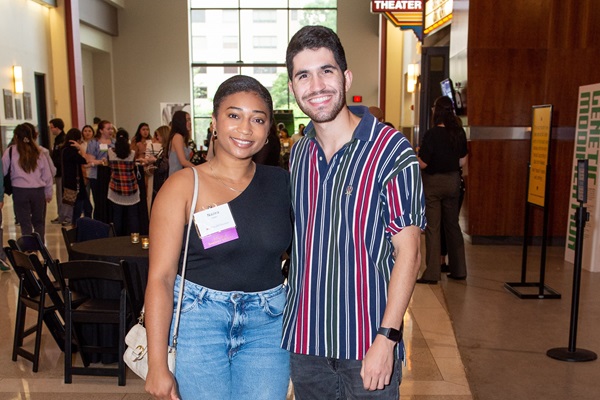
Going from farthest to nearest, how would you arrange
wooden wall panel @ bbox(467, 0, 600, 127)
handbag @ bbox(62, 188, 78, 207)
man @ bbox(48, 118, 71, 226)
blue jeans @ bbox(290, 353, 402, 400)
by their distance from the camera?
man @ bbox(48, 118, 71, 226), handbag @ bbox(62, 188, 78, 207), wooden wall panel @ bbox(467, 0, 600, 127), blue jeans @ bbox(290, 353, 402, 400)

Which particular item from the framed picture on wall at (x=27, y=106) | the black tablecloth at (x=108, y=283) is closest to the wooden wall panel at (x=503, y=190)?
the black tablecloth at (x=108, y=283)

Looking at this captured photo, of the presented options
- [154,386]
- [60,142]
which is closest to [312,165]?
[154,386]

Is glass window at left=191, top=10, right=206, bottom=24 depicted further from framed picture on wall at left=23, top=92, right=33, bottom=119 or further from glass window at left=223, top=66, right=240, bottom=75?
framed picture on wall at left=23, top=92, right=33, bottom=119

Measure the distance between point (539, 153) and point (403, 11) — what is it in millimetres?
8517

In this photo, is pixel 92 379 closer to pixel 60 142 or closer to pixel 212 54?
pixel 60 142

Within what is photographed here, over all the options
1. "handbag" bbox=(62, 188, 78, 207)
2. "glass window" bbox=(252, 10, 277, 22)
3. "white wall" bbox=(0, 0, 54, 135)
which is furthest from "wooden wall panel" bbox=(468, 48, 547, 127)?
"glass window" bbox=(252, 10, 277, 22)

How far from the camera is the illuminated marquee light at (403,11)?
13.0m

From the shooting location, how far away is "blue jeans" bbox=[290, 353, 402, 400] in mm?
1696

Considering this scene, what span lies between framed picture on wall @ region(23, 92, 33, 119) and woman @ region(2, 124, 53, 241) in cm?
714

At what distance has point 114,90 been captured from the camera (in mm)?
22047

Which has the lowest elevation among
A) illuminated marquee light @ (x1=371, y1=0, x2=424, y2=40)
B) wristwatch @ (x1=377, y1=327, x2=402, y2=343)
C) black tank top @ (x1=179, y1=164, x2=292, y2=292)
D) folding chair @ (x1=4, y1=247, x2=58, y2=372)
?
folding chair @ (x1=4, y1=247, x2=58, y2=372)

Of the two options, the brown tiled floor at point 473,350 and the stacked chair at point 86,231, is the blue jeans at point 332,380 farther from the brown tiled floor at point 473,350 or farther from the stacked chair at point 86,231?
the stacked chair at point 86,231

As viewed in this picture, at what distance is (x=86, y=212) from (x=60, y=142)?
4.61 ft

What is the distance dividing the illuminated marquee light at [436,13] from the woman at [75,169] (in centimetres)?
569
